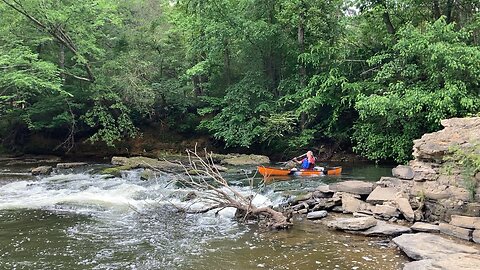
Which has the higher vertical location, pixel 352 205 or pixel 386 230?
pixel 352 205

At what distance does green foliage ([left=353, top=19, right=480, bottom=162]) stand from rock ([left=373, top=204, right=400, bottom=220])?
6.18 m

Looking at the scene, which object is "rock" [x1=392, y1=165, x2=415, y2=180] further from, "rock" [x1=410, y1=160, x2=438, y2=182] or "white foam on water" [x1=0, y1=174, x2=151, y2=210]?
"white foam on water" [x1=0, y1=174, x2=151, y2=210]

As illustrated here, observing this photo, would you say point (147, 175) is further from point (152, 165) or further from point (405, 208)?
point (405, 208)

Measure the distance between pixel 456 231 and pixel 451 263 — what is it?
1.87 meters

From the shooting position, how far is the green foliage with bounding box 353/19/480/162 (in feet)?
44.3

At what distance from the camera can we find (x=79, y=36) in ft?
64.6

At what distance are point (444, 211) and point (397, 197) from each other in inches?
49.5

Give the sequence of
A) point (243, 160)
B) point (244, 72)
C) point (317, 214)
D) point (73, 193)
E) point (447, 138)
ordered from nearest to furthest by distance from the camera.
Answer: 1. point (447, 138)
2. point (317, 214)
3. point (73, 193)
4. point (243, 160)
5. point (244, 72)

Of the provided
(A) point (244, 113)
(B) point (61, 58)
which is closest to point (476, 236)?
(A) point (244, 113)

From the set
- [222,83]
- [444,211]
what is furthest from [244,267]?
[222,83]

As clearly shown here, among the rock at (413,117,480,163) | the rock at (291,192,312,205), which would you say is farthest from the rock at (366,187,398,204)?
the rock at (291,192,312,205)

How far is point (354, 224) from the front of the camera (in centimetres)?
804

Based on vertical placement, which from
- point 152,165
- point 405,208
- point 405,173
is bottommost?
point 405,208

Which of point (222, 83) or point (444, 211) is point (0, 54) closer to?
point (222, 83)
